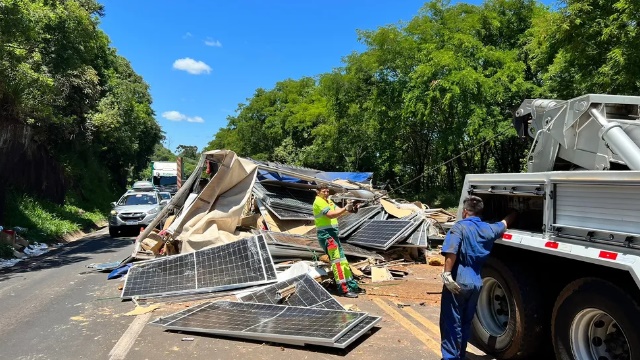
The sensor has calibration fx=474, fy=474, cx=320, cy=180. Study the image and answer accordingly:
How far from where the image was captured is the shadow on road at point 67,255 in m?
11.4

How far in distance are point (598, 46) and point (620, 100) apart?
368 inches

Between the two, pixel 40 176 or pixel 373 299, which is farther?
pixel 40 176

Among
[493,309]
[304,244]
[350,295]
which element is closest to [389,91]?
[304,244]

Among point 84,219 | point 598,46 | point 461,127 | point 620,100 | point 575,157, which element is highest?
point 598,46

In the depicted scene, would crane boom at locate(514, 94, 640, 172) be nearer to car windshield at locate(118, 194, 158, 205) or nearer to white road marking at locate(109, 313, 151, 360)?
white road marking at locate(109, 313, 151, 360)

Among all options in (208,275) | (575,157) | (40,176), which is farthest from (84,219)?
(575,157)

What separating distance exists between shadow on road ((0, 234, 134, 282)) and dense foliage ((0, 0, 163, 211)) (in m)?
4.29

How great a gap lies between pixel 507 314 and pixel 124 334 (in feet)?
14.4

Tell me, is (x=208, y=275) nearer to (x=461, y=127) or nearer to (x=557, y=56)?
(x=557, y=56)

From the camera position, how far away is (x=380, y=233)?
10375 mm

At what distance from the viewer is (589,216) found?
3.54 m

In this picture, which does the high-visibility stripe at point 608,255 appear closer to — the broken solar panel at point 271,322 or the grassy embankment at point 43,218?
the broken solar panel at point 271,322

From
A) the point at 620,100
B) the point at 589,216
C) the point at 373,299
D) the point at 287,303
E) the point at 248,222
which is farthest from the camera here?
the point at 248,222

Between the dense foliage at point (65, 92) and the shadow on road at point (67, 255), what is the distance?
14.1 feet
